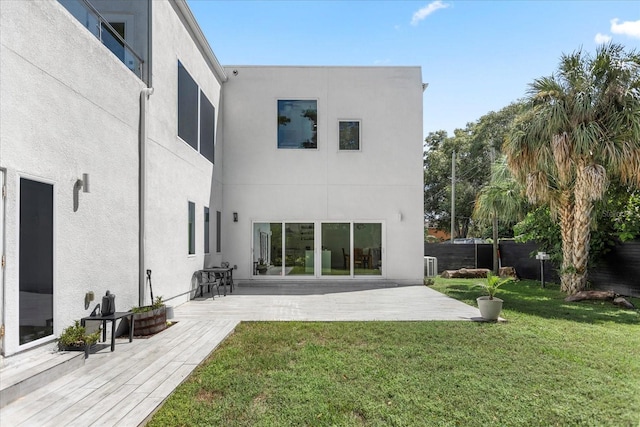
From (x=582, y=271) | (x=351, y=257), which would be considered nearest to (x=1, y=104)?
(x=351, y=257)

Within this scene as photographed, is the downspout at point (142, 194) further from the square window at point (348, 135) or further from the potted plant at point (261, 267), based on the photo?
the square window at point (348, 135)

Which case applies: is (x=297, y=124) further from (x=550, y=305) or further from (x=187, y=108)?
(x=550, y=305)

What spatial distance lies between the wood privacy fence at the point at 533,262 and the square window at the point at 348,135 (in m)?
6.48

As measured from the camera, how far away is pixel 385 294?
419 inches

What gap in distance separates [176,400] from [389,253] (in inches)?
377

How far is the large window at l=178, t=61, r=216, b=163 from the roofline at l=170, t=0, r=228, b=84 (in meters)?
1.07

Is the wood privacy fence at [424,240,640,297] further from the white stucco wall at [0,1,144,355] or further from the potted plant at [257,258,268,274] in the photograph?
the white stucco wall at [0,1,144,355]

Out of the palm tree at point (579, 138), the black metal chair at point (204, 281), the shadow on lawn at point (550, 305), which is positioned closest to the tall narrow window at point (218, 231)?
the black metal chair at point (204, 281)

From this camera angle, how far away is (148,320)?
607cm

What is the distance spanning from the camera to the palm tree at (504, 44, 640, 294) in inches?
359

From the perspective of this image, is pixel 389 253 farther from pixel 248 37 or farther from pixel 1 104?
pixel 1 104

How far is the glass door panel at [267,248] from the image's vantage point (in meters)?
12.5

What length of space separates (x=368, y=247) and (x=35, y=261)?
9.47 meters

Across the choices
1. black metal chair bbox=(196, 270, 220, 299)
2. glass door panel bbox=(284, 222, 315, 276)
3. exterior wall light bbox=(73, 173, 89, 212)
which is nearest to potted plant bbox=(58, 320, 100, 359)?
exterior wall light bbox=(73, 173, 89, 212)
